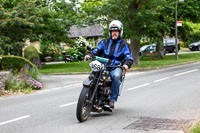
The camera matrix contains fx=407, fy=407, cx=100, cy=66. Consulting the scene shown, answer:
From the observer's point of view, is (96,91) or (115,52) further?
(115,52)

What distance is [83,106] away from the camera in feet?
24.0

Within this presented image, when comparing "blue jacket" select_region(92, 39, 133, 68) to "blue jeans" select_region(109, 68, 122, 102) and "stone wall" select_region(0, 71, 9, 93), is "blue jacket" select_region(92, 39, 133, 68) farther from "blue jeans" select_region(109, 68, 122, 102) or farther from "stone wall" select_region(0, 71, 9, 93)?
"stone wall" select_region(0, 71, 9, 93)

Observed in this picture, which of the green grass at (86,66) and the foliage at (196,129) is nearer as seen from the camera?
the foliage at (196,129)

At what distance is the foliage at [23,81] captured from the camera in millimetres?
13805

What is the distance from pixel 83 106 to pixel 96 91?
1.82ft

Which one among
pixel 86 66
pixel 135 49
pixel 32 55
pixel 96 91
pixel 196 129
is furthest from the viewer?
pixel 32 55

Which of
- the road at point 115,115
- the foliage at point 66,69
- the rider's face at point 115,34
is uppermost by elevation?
the rider's face at point 115,34

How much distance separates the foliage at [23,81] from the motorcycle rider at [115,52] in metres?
6.18

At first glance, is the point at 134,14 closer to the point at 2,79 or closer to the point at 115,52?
the point at 2,79

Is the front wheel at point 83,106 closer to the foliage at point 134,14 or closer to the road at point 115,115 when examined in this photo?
the road at point 115,115

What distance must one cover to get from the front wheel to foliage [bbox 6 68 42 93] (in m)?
6.67

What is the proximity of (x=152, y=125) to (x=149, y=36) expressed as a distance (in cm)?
1997

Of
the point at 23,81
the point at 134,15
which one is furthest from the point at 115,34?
the point at 134,15

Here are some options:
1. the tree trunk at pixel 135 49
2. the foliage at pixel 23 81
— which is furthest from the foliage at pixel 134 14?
the foliage at pixel 23 81
